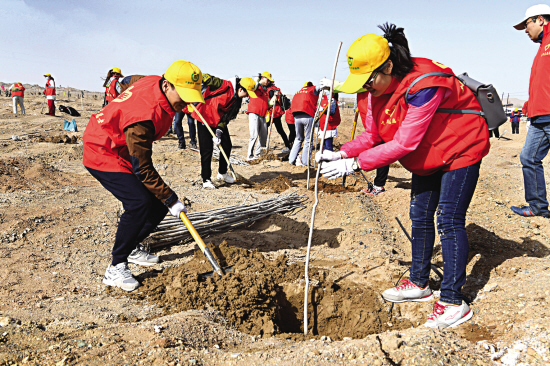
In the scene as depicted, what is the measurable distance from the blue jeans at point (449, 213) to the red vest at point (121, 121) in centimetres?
185

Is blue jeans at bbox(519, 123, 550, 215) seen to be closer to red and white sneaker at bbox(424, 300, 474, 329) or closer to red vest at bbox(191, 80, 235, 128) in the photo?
red and white sneaker at bbox(424, 300, 474, 329)

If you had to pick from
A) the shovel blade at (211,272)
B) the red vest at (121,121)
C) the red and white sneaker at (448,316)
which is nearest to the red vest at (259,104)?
the red vest at (121,121)

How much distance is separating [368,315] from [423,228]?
2.42ft

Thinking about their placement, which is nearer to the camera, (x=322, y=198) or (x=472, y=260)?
(x=472, y=260)

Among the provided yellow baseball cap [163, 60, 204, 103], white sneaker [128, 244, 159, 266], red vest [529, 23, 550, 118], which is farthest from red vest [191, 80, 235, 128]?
red vest [529, 23, 550, 118]

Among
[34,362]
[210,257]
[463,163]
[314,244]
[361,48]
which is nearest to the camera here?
[34,362]

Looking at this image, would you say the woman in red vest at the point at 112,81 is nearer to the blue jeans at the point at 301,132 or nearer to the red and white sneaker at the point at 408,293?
the blue jeans at the point at 301,132

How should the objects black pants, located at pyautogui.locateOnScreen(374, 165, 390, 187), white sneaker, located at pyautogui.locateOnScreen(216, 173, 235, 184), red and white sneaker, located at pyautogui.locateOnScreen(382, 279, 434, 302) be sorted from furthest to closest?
white sneaker, located at pyautogui.locateOnScreen(216, 173, 235, 184), black pants, located at pyautogui.locateOnScreen(374, 165, 390, 187), red and white sneaker, located at pyautogui.locateOnScreen(382, 279, 434, 302)

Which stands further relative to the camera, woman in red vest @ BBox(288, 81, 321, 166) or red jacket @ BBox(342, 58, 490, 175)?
woman in red vest @ BBox(288, 81, 321, 166)

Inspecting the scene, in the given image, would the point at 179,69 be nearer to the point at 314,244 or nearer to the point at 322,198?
the point at 314,244

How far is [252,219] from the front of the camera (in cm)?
433

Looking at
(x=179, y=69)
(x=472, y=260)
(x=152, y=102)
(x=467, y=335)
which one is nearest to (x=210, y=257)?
(x=152, y=102)

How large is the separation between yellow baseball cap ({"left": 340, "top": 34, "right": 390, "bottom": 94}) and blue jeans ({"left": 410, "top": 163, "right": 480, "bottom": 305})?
2.60ft

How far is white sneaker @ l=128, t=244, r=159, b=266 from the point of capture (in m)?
3.34
